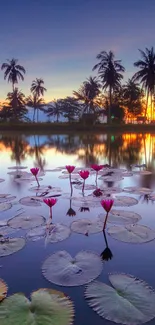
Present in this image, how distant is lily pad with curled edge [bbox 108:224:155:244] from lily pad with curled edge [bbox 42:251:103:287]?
45cm

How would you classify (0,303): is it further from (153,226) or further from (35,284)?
(153,226)

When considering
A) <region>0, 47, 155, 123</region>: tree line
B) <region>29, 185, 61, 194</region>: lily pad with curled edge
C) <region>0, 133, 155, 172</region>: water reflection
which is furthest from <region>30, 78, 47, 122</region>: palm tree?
<region>29, 185, 61, 194</region>: lily pad with curled edge

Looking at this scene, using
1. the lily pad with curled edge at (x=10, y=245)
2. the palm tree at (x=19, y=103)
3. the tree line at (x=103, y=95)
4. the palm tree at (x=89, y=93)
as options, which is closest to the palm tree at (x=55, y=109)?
the tree line at (x=103, y=95)

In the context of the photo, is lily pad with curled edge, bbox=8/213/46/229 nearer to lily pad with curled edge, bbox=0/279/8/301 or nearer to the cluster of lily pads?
the cluster of lily pads

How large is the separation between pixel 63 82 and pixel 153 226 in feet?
119

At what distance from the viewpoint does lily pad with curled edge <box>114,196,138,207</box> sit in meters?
3.48

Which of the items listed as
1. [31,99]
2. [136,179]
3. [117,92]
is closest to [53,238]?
[136,179]

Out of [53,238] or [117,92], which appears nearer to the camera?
[53,238]

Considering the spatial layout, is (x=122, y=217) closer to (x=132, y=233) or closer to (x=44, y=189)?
(x=132, y=233)

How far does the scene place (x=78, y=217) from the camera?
10.1 feet

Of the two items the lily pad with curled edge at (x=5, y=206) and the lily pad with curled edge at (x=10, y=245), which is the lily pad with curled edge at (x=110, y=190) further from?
the lily pad with curled edge at (x=10, y=245)

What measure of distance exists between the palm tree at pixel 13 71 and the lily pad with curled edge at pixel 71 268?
127ft

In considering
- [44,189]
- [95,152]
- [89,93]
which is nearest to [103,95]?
[89,93]

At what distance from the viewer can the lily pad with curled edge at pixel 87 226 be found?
2.60 meters
